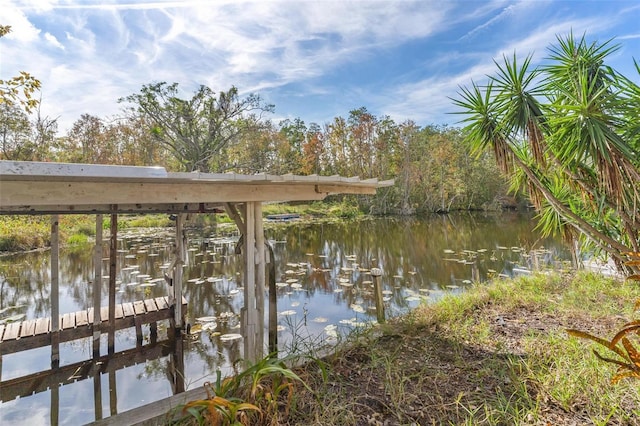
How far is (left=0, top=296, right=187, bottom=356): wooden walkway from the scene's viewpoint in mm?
4047

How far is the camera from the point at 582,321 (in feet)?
11.9

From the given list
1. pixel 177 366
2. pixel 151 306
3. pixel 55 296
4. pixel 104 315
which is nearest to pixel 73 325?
pixel 104 315

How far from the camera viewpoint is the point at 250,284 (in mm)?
3221

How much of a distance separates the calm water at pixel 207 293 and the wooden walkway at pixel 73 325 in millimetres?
395

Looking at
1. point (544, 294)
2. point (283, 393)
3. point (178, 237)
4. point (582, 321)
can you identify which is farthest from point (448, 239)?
point (283, 393)

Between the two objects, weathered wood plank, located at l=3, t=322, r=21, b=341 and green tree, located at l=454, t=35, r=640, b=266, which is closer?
green tree, located at l=454, t=35, r=640, b=266

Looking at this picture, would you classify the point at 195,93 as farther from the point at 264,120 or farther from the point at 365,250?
the point at 365,250

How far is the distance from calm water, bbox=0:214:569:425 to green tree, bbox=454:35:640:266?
2714 millimetres

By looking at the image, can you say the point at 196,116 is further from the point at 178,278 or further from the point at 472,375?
the point at 472,375

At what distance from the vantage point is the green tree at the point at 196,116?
1608 centimetres

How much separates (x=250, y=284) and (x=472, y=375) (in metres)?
2.21

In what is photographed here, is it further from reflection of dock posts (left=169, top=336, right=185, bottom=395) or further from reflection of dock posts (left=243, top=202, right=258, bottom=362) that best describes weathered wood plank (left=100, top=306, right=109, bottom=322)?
reflection of dock posts (left=243, top=202, right=258, bottom=362)

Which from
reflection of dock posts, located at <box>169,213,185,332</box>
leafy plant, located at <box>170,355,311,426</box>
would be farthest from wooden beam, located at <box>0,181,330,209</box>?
reflection of dock posts, located at <box>169,213,185,332</box>

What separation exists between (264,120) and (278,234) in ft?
23.9
